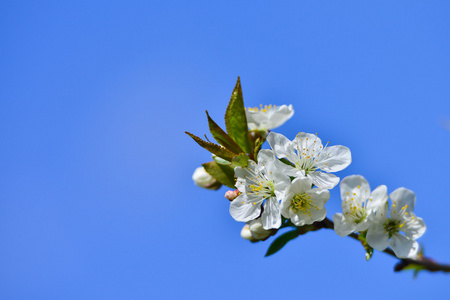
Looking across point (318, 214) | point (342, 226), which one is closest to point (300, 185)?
point (318, 214)

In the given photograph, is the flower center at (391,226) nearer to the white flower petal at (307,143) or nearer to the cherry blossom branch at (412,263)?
the cherry blossom branch at (412,263)

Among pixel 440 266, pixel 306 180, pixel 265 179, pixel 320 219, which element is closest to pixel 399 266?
pixel 440 266

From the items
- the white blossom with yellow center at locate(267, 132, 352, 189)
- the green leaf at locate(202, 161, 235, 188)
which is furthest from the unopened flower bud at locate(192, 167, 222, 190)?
the white blossom with yellow center at locate(267, 132, 352, 189)

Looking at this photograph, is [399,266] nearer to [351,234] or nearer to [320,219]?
[351,234]

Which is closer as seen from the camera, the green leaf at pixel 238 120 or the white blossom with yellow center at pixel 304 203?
the white blossom with yellow center at pixel 304 203

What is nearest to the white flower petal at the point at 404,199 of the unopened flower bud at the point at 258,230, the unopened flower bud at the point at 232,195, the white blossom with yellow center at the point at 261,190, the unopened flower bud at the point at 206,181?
the white blossom with yellow center at the point at 261,190

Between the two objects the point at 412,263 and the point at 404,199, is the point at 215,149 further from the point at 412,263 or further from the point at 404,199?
the point at 412,263
